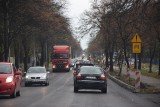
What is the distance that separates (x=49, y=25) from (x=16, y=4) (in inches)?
238

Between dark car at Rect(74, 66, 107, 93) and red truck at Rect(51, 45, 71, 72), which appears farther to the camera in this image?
red truck at Rect(51, 45, 71, 72)

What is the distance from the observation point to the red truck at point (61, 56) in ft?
242

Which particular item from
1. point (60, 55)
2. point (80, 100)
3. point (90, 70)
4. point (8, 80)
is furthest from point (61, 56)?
point (80, 100)

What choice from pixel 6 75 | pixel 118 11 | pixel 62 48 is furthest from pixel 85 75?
pixel 62 48

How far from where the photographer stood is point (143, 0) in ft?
87.6

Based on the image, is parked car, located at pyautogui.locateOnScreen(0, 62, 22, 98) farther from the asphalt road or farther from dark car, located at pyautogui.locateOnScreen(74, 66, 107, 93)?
dark car, located at pyautogui.locateOnScreen(74, 66, 107, 93)

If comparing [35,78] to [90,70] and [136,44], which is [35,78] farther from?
[90,70]

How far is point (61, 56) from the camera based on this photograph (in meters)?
75.1

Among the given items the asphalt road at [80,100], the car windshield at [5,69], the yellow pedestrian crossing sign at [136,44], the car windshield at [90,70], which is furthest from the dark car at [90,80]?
the car windshield at [5,69]

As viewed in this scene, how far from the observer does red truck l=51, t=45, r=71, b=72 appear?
73.8 metres

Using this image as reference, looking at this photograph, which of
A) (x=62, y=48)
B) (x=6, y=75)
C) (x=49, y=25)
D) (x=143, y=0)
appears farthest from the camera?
(x=62, y=48)

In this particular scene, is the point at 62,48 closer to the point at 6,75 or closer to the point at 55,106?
the point at 6,75

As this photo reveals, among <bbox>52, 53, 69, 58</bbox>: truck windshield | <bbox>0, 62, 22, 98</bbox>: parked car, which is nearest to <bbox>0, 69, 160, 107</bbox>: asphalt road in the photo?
<bbox>0, 62, 22, 98</bbox>: parked car

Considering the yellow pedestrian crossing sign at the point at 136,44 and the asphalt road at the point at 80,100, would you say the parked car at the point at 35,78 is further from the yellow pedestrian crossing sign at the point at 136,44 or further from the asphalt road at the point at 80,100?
the asphalt road at the point at 80,100
